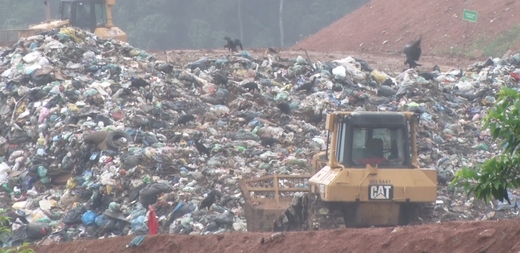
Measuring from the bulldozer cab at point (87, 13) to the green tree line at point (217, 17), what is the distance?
59.4ft

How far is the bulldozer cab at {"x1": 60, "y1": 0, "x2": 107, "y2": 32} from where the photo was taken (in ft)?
83.7

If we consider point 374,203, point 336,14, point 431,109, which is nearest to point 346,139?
point 374,203

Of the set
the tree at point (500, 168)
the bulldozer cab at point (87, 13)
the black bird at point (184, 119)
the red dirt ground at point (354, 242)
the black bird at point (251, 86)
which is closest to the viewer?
the tree at point (500, 168)

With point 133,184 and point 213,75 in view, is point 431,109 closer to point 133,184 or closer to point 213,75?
point 213,75

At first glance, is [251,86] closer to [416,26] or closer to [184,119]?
[184,119]

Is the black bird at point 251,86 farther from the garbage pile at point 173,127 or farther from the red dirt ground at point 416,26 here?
the red dirt ground at point 416,26

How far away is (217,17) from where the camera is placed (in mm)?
45625

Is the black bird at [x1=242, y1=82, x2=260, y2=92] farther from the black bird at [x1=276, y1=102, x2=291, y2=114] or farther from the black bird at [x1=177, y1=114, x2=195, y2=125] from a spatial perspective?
the black bird at [x1=177, y1=114, x2=195, y2=125]

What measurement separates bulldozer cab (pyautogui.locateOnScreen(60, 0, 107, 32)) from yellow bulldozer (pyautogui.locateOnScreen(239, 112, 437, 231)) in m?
17.1

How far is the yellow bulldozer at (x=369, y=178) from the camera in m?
8.44

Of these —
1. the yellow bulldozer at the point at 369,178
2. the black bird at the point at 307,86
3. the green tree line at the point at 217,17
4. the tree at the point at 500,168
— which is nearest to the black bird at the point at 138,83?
the black bird at the point at 307,86

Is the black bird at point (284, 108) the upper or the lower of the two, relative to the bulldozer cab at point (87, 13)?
lower

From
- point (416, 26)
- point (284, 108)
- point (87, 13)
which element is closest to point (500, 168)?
point (284, 108)

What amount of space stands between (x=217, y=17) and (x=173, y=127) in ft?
103
